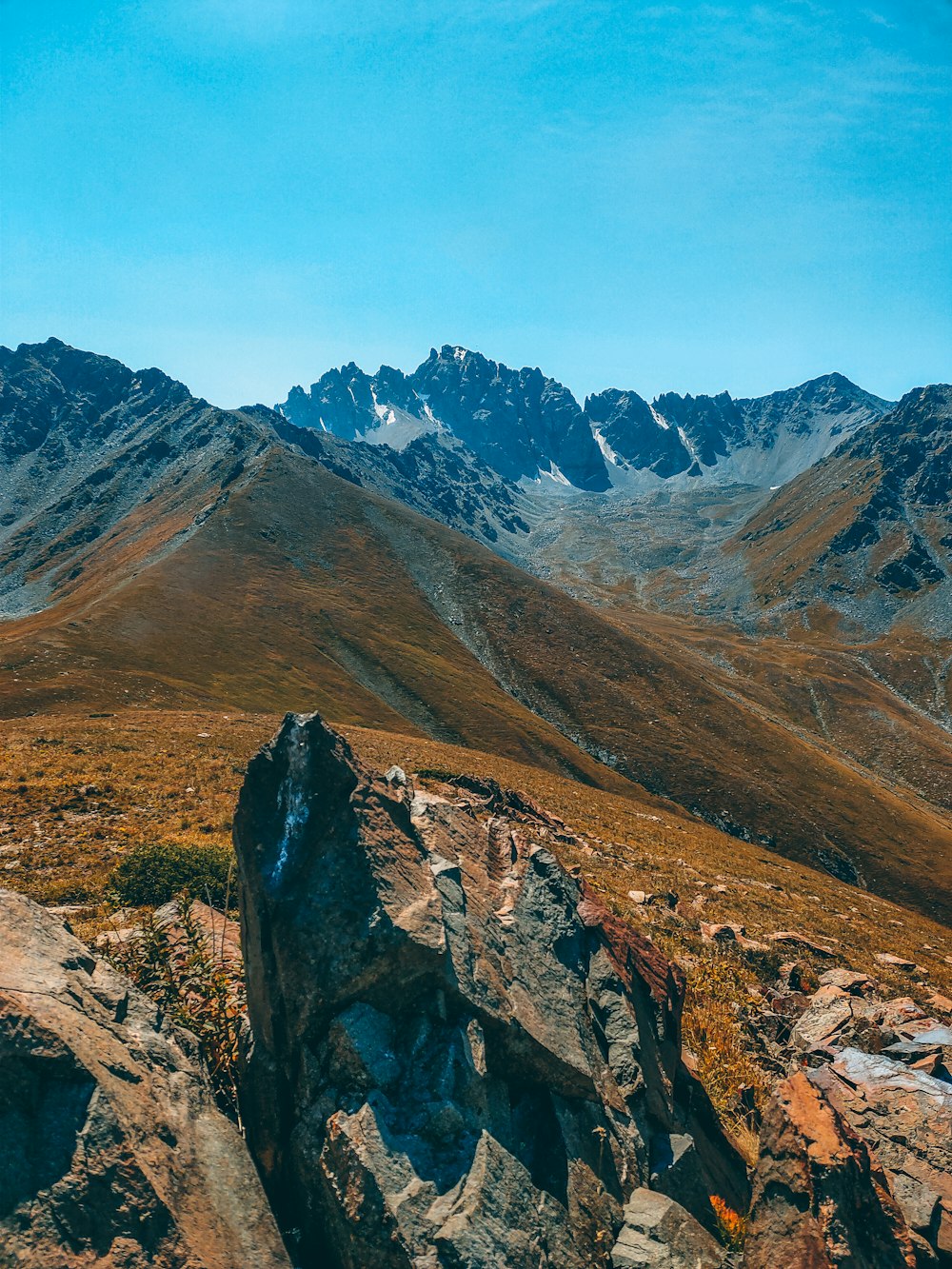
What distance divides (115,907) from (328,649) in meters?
88.7

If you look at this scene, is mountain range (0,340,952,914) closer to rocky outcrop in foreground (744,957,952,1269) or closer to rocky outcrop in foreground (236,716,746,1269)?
rocky outcrop in foreground (236,716,746,1269)

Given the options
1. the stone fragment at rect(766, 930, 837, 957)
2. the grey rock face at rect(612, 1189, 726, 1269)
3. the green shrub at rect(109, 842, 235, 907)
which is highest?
the grey rock face at rect(612, 1189, 726, 1269)

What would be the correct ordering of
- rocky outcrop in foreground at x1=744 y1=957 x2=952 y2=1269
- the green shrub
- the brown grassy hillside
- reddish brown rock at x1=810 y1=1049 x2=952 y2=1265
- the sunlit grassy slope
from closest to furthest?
rocky outcrop in foreground at x1=744 y1=957 x2=952 y2=1269 < reddish brown rock at x1=810 y1=1049 x2=952 y2=1265 < the green shrub < the sunlit grassy slope < the brown grassy hillside

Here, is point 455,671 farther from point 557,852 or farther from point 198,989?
point 198,989

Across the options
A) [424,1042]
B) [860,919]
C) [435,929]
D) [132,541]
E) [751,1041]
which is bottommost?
[860,919]

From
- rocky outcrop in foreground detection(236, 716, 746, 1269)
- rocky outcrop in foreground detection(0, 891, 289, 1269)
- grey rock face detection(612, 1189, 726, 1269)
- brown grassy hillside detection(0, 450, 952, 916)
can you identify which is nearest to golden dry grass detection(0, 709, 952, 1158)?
rocky outcrop in foreground detection(236, 716, 746, 1269)

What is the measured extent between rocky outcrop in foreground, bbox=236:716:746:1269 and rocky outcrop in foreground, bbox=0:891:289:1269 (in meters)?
0.77

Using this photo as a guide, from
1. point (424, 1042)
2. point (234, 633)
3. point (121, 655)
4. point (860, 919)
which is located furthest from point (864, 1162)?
point (234, 633)

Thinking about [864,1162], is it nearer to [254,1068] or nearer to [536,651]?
[254,1068]

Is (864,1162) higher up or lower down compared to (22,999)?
lower down

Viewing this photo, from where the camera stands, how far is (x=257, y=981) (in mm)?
9156

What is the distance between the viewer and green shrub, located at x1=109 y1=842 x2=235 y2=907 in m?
16.9

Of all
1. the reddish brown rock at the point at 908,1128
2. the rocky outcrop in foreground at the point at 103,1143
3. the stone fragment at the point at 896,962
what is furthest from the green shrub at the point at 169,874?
the stone fragment at the point at 896,962

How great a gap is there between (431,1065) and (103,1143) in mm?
3803
